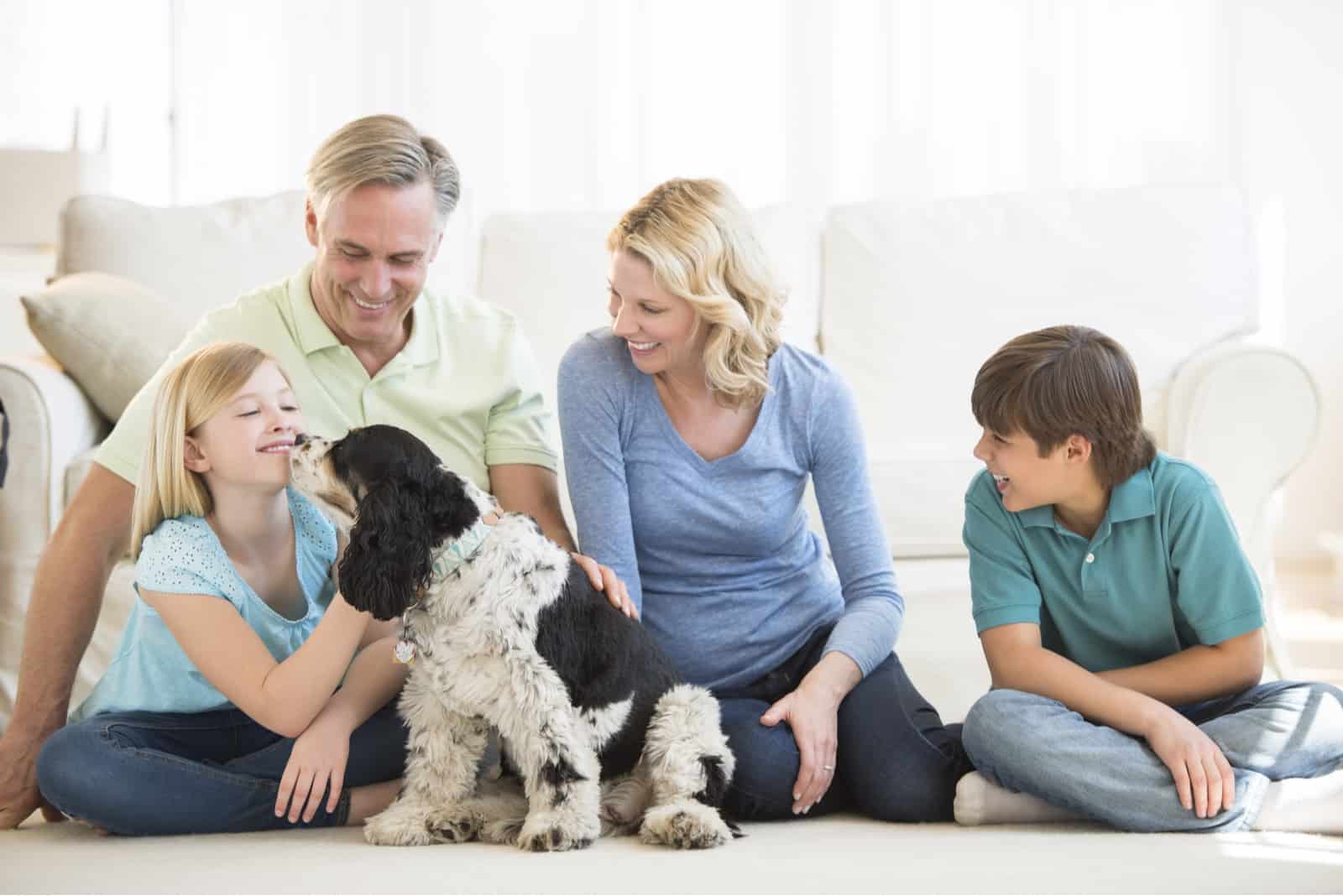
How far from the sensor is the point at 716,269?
2172 mm

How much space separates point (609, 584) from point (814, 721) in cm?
38

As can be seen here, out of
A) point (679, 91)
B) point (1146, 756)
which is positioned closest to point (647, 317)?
point (1146, 756)

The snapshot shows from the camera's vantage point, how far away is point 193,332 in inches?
95.3

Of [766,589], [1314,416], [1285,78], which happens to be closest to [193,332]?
[766,589]

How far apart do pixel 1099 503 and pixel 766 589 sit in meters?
0.57

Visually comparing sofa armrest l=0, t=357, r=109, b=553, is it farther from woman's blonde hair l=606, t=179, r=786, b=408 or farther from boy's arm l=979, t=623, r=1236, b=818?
boy's arm l=979, t=623, r=1236, b=818

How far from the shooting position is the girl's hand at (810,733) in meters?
2.04

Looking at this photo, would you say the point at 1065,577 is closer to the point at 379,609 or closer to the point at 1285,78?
the point at 379,609

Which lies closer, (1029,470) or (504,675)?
(504,675)

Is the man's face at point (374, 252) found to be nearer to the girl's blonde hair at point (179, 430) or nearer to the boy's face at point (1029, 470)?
the girl's blonde hair at point (179, 430)

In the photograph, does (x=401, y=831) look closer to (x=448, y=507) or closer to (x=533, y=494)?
(x=448, y=507)

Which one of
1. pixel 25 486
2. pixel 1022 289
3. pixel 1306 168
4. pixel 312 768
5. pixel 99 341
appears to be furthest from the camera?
pixel 1306 168

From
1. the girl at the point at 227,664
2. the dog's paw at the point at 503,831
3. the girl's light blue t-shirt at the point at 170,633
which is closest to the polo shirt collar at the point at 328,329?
the girl at the point at 227,664

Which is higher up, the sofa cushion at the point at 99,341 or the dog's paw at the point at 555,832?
the sofa cushion at the point at 99,341
